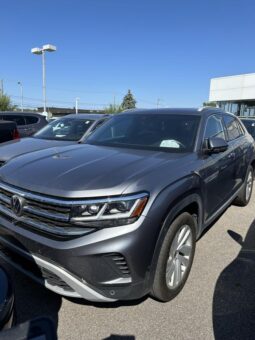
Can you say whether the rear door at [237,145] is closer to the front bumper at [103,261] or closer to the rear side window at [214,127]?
the rear side window at [214,127]

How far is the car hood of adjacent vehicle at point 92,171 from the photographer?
2594 mm

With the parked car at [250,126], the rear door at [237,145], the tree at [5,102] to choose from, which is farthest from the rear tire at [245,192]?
the tree at [5,102]

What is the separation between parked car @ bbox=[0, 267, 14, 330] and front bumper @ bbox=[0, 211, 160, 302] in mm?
687

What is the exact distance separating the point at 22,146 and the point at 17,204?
3.32 m

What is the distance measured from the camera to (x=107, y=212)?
250 cm

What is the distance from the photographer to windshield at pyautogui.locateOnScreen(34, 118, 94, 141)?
7.18 metres

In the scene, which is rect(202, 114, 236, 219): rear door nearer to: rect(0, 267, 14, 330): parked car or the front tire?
the front tire

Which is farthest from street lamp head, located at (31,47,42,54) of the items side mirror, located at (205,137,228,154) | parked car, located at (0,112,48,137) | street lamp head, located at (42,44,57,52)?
side mirror, located at (205,137,228,154)

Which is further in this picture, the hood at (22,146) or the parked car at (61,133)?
the parked car at (61,133)

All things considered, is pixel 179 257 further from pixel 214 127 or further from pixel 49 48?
pixel 49 48

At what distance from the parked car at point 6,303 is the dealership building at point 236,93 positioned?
31006mm

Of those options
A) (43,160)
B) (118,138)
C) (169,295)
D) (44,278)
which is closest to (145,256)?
(169,295)

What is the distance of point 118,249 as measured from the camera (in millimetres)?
2422

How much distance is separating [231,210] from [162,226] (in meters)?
3.64
